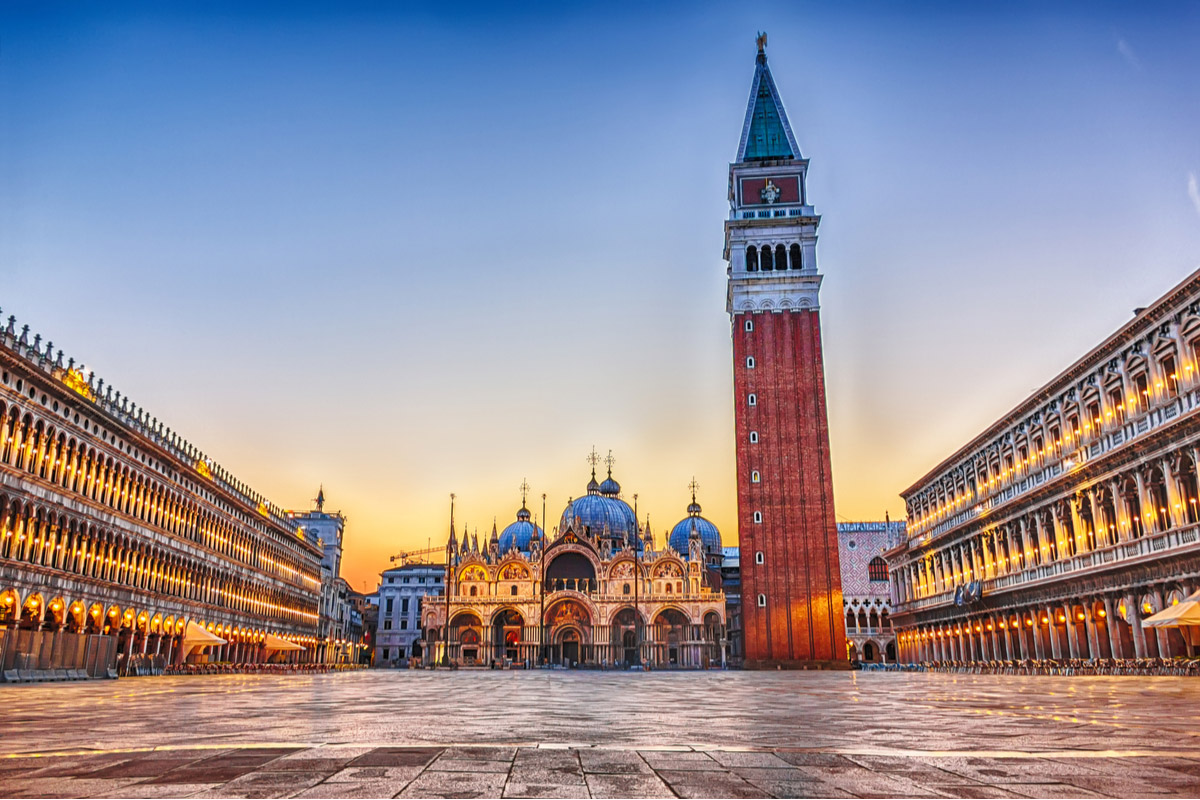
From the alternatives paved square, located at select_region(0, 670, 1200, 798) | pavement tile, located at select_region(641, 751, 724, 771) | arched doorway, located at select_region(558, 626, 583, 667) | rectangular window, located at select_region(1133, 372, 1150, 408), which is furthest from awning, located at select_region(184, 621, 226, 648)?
rectangular window, located at select_region(1133, 372, 1150, 408)

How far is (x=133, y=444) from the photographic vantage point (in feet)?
141

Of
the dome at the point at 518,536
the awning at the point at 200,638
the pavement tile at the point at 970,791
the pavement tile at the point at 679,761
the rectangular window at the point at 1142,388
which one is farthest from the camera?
the dome at the point at 518,536

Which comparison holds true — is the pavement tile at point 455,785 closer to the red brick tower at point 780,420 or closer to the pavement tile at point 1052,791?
the pavement tile at point 1052,791

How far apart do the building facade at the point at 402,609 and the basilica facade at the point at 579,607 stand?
28330mm

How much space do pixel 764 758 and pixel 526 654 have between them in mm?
73766

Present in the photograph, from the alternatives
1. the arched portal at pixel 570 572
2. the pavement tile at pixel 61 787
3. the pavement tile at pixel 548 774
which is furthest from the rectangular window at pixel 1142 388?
the arched portal at pixel 570 572

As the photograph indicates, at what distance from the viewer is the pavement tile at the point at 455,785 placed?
443 centimetres

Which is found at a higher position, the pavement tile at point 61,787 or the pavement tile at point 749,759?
the pavement tile at point 61,787

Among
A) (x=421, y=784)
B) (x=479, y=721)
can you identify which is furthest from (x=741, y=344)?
(x=421, y=784)

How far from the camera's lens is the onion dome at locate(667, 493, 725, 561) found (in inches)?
3959

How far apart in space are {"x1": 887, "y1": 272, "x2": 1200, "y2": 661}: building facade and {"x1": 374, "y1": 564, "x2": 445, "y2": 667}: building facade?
233ft

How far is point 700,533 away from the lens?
100688 mm

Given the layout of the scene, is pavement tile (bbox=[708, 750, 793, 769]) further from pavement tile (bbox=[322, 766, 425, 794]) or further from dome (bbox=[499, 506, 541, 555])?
dome (bbox=[499, 506, 541, 555])

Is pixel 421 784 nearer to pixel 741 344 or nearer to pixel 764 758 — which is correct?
pixel 764 758
